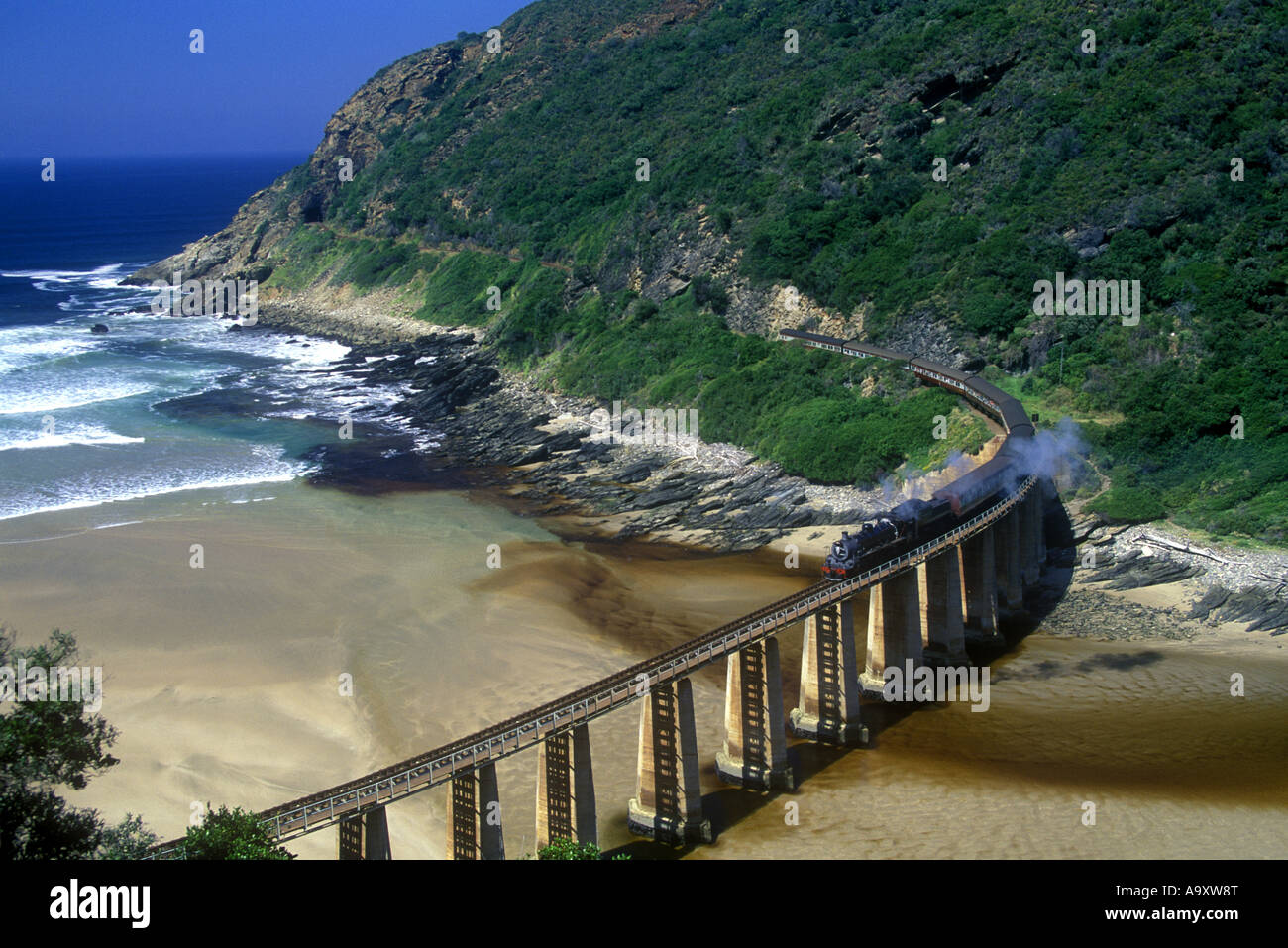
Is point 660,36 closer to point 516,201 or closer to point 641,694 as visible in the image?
point 516,201

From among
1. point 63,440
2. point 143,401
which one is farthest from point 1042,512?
point 143,401

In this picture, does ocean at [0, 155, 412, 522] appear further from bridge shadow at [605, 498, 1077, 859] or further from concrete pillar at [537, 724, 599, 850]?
concrete pillar at [537, 724, 599, 850]

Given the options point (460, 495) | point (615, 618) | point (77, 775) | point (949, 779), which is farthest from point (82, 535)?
point (949, 779)

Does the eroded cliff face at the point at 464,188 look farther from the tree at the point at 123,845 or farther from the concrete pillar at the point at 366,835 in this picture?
the tree at the point at 123,845

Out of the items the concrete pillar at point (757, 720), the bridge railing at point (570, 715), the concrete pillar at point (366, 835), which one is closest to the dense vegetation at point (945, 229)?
the bridge railing at point (570, 715)

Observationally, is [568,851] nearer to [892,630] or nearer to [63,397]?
[892,630]

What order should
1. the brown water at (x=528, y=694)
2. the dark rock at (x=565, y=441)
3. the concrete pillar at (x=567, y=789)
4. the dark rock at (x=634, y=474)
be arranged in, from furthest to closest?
the dark rock at (x=565, y=441) < the dark rock at (x=634, y=474) < the brown water at (x=528, y=694) < the concrete pillar at (x=567, y=789)
